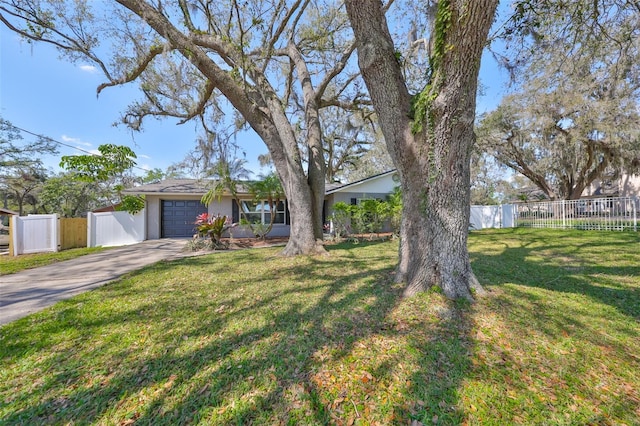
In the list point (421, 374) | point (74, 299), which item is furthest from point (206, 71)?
point (421, 374)

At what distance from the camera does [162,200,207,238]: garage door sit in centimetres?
1331

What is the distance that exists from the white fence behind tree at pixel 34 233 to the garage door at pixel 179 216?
4136mm

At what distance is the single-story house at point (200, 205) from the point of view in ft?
42.1

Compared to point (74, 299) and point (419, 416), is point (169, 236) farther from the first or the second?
point (419, 416)

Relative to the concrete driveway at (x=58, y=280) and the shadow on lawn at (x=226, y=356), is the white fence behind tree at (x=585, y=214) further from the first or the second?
the concrete driveway at (x=58, y=280)

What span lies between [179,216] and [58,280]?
857cm

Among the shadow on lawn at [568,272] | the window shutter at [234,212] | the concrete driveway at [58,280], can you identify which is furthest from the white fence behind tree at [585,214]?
the concrete driveway at [58,280]

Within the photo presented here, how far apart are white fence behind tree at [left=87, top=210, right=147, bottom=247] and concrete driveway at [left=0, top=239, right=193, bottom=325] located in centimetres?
336

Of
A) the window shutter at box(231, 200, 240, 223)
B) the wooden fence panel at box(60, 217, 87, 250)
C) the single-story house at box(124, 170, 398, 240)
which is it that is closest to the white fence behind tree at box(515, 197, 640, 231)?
the single-story house at box(124, 170, 398, 240)

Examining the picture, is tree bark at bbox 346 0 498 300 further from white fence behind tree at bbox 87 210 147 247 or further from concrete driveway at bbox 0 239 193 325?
white fence behind tree at bbox 87 210 147 247

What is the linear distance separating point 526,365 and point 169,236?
48.2 ft

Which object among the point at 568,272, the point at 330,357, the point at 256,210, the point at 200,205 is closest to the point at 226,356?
the point at 330,357

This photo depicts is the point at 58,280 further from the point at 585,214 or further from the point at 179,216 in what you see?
the point at 585,214

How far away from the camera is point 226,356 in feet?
7.95
